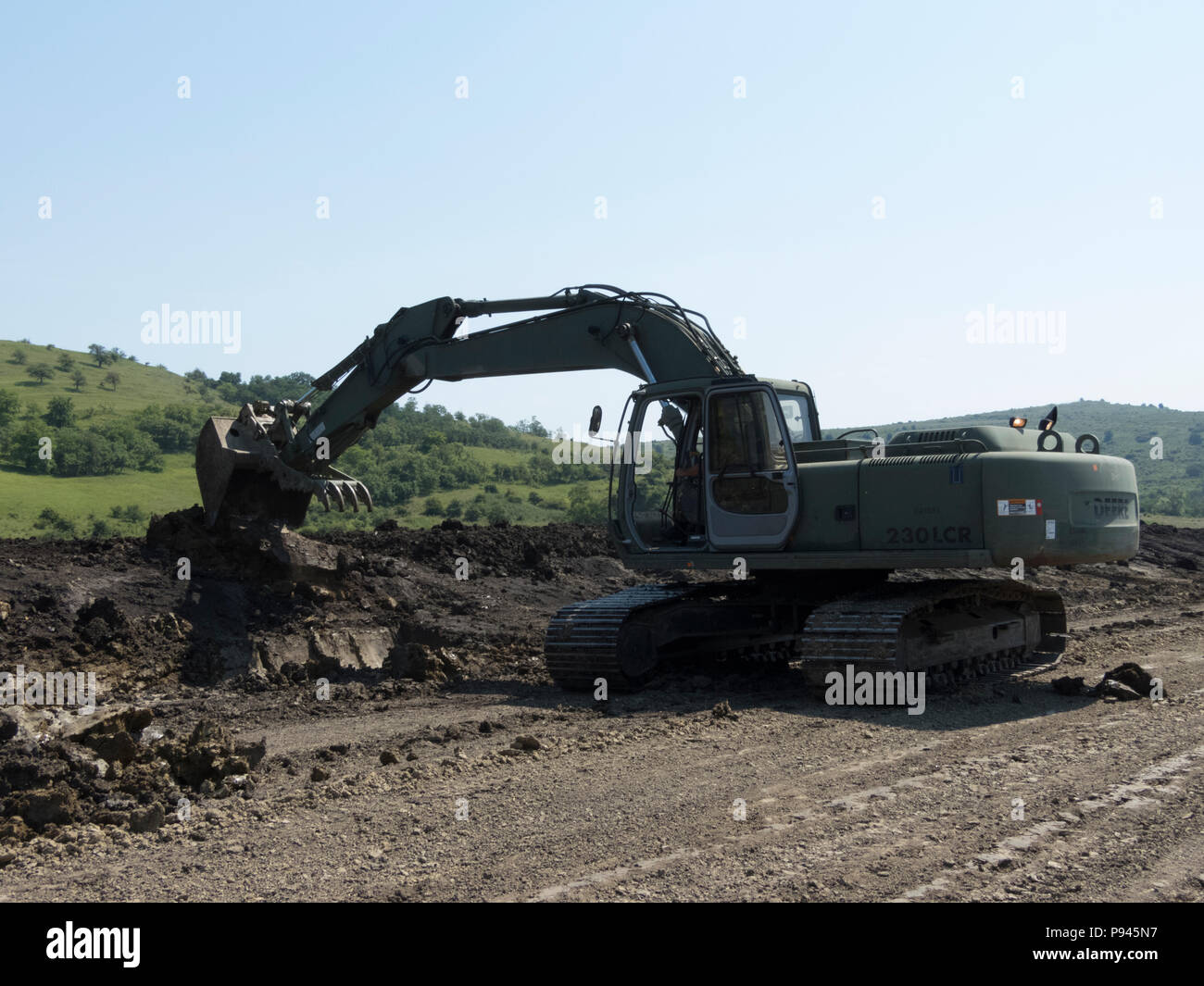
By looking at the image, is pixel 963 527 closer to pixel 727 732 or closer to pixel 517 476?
pixel 727 732

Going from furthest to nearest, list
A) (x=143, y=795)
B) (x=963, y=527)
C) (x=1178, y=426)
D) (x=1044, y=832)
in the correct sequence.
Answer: (x=1178, y=426) → (x=963, y=527) → (x=143, y=795) → (x=1044, y=832)

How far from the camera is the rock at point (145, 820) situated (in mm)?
5969

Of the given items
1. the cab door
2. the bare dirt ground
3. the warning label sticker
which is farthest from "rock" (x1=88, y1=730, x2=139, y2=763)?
the warning label sticker

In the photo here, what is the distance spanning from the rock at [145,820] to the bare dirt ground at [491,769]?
0.5 inches

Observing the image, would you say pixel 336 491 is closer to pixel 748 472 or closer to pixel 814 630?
pixel 748 472

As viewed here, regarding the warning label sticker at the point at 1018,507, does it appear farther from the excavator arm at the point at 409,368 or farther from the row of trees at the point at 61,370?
the row of trees at the point at 61,370

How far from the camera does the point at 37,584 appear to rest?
12078 mm

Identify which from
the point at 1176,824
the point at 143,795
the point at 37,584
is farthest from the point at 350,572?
the point at 1176,824

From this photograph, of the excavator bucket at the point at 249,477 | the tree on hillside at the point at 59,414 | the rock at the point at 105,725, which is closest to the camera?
the rock at the point at 105,725

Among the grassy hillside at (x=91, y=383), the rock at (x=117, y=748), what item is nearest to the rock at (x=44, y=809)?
the rock at (x=117, y=748)

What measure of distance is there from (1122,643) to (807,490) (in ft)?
20.1

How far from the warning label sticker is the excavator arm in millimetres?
3084

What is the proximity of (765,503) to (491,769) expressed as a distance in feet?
14.1

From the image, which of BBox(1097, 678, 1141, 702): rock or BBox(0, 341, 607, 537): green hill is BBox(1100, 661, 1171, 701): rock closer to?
BBox(1097, 678, 1141, 702): rock
